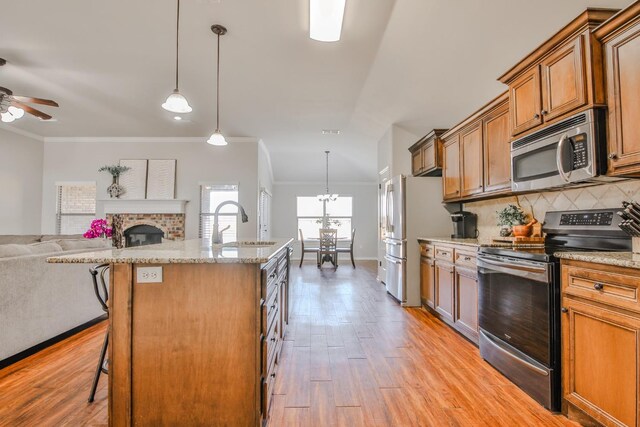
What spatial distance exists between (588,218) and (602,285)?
2.80 feet

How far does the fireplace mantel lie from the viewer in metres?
6.50

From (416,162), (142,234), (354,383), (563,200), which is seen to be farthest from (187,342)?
(142,234)

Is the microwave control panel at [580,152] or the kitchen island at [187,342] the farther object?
the microwave control panel at [580,152]

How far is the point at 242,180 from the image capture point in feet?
21.9

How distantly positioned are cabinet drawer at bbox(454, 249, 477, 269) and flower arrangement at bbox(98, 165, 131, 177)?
6.28m

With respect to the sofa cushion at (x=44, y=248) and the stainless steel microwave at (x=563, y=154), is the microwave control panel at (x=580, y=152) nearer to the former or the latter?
the stainless steel microwave at (x=563, y=154)

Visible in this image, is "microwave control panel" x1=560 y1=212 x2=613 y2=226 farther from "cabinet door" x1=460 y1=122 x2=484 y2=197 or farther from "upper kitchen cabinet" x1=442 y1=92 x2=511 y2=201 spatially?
"cabinet door" x1=460 y1=122 x2=484 y2=197


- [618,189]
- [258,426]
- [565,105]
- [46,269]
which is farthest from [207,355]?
[618,189]

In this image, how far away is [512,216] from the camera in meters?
3.08

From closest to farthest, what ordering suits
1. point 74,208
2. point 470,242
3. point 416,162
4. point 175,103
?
1. point 175,103
2. point 470,242
3. point 416,162
4. point 74,208

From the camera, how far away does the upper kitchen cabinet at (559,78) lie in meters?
1.86

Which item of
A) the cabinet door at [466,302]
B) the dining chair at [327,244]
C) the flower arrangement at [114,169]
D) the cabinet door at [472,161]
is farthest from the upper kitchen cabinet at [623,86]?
the flower arrangement at [114,169]

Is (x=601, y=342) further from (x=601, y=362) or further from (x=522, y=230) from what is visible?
(x=522, y=230)

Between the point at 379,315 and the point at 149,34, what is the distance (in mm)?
3793
